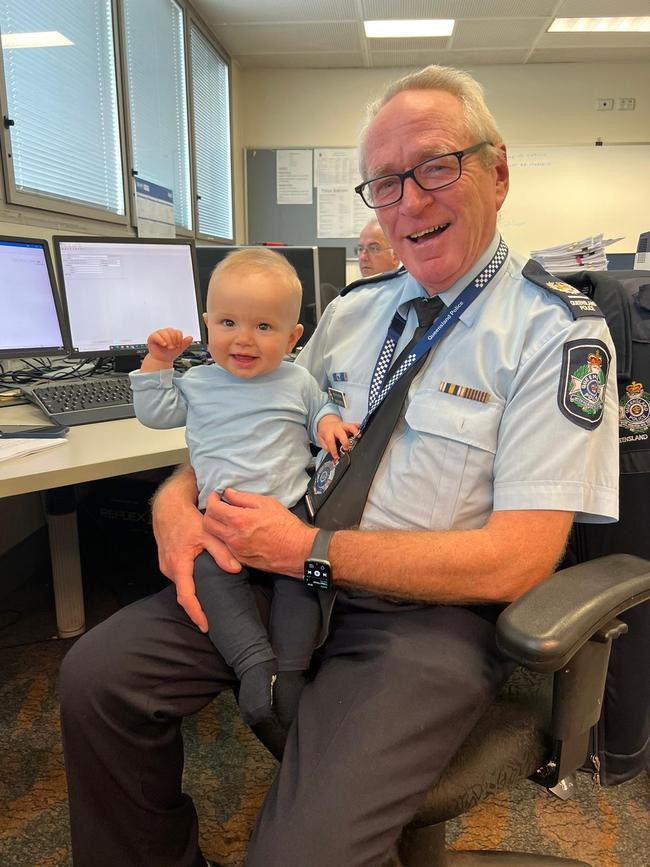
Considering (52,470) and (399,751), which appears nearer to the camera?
(399,751)

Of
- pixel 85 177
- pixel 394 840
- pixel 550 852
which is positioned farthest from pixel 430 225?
pixel 85 177

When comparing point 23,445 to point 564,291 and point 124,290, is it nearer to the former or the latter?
point 124,290

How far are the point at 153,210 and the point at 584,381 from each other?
122 inches

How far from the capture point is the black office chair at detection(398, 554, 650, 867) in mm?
690

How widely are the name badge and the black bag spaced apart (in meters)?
0.48

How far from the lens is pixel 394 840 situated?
2.35ft

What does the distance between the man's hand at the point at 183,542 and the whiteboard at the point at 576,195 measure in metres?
4.57

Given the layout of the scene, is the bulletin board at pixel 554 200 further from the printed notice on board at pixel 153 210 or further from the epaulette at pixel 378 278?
the epaulette at pixel 378 278

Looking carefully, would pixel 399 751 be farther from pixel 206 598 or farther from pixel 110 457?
pixel 110 457

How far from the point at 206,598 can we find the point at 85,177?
266 centimetres

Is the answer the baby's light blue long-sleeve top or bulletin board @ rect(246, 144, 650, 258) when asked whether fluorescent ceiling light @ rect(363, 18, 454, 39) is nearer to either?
bulletin board @ rect(246, 144, 650, 258)

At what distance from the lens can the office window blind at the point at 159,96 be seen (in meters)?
3.34

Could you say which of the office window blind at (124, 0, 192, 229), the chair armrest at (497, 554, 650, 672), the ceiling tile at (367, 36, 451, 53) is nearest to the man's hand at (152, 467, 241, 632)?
the chair armrest at (497, 554, 650, 672)

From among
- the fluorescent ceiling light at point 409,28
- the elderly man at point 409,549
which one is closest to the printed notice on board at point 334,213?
the fluorescent ceiling light at point 409,28
